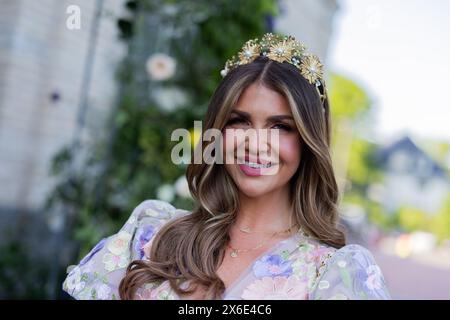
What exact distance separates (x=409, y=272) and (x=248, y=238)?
327 inches

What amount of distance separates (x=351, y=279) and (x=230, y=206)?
1.67ft

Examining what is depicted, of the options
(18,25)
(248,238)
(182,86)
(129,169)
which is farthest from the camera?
(182,86)

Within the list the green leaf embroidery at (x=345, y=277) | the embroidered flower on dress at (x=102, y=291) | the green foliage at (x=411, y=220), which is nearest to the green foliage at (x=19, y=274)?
the embroidered flower on dress at (x=102, y=291)

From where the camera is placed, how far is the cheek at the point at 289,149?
58.6 inches

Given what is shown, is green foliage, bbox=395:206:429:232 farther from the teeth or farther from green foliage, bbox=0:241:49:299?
the teeth

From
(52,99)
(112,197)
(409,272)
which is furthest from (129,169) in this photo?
(409,272)

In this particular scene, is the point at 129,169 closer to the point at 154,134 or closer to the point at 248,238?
the point at 154,134

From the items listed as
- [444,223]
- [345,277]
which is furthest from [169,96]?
[444,223]

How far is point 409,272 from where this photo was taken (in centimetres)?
922

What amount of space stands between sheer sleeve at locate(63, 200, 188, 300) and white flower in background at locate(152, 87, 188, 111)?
2499 millimetres

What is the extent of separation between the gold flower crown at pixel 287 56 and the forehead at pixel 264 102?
0.41ft

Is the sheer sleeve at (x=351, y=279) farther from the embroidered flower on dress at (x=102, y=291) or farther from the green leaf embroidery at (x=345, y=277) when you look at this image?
the embroidered flower on dress at (x=102, y=291)

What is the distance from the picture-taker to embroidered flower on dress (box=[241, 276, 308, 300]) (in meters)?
1.38

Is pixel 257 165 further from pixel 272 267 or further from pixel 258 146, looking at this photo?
pixel 272 267
